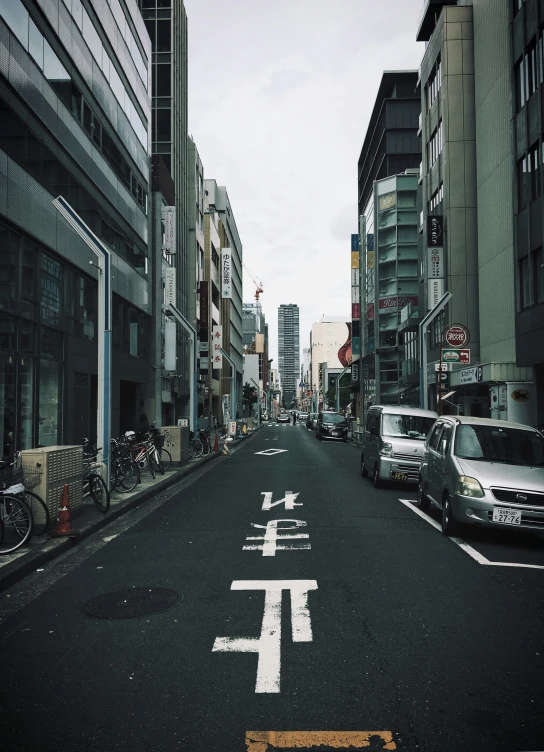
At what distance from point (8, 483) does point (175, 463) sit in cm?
1236

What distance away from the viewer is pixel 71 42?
68.0ft

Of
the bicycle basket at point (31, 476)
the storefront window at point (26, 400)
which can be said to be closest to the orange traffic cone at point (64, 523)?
the bicycle basket at point (31, 476)

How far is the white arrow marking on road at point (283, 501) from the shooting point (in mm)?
11914

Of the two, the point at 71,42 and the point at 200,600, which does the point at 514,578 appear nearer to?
the point at 200,600

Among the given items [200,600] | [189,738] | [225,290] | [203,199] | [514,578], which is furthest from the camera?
[225,290]

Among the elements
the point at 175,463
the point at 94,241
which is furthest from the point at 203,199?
the point at 94,241

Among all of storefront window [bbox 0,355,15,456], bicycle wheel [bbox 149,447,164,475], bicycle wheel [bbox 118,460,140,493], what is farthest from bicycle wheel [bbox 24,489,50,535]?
bicycle wheel [bbox 149,447,164,475]

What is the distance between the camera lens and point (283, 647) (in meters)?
4.74

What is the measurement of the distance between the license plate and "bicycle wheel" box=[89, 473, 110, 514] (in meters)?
6.71

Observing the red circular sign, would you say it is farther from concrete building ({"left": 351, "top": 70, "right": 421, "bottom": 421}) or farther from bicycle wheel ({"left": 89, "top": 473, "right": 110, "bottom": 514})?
concrete building ({"left": 351, "top": 70, "right": 421, "bottom": 421})

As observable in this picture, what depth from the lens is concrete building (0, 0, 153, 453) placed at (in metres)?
15.8

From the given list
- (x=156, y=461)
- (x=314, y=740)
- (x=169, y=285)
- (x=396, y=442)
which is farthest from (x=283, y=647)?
(x=169, y=285)

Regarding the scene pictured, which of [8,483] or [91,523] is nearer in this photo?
[8,483]

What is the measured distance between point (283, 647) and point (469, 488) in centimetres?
466
